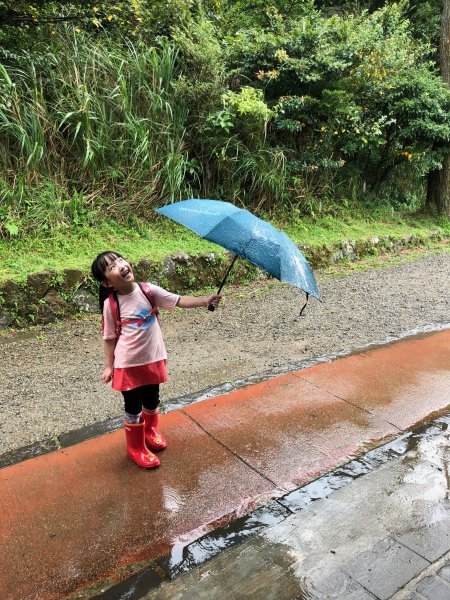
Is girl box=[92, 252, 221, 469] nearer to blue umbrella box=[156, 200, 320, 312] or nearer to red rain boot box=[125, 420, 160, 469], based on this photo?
red rain boot box=[125, 420, 160, 469]

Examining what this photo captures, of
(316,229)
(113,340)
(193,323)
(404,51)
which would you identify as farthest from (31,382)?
(404,51)

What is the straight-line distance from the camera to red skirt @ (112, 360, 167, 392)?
2.53 metres

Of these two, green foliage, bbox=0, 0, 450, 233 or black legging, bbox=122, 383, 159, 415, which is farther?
green foliage, bbox=0, 0, 450, 233

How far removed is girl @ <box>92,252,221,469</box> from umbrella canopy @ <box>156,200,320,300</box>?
306 mm

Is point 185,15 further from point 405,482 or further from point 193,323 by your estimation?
point 405,482

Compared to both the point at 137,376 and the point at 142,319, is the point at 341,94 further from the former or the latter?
the point at 137,376

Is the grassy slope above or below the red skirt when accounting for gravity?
above

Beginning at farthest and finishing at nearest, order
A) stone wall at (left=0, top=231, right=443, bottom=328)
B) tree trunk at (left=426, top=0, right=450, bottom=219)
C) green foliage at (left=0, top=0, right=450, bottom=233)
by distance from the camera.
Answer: tree trunk at (left=426, top=0, right=450, bottom=219)
green foliage at (left=0, top=0, right=450, bottom=233)
stone wall at (left=0, top=231, right=443, bottom=328)

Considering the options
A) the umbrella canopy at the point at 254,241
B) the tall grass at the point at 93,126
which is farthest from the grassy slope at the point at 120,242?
the umbrella canopy at the point at 254,241

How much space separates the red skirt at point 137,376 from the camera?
2533 mm

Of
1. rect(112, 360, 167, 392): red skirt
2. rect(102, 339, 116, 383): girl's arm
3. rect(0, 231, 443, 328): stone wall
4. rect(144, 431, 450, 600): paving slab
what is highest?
rect(102, 339, 116, 383): girl's arm

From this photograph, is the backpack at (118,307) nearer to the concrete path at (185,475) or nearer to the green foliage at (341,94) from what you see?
the concrete path at (185,475)

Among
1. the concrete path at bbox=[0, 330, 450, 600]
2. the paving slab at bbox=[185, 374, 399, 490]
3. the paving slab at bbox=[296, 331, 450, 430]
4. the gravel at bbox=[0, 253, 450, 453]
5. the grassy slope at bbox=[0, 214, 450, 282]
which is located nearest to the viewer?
the concrete path at bbox=[0, 330, 450, 600]

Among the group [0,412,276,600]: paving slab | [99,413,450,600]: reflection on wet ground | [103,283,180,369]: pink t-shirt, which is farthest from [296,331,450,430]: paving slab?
[103,283,180,369]: pink t-shirt
